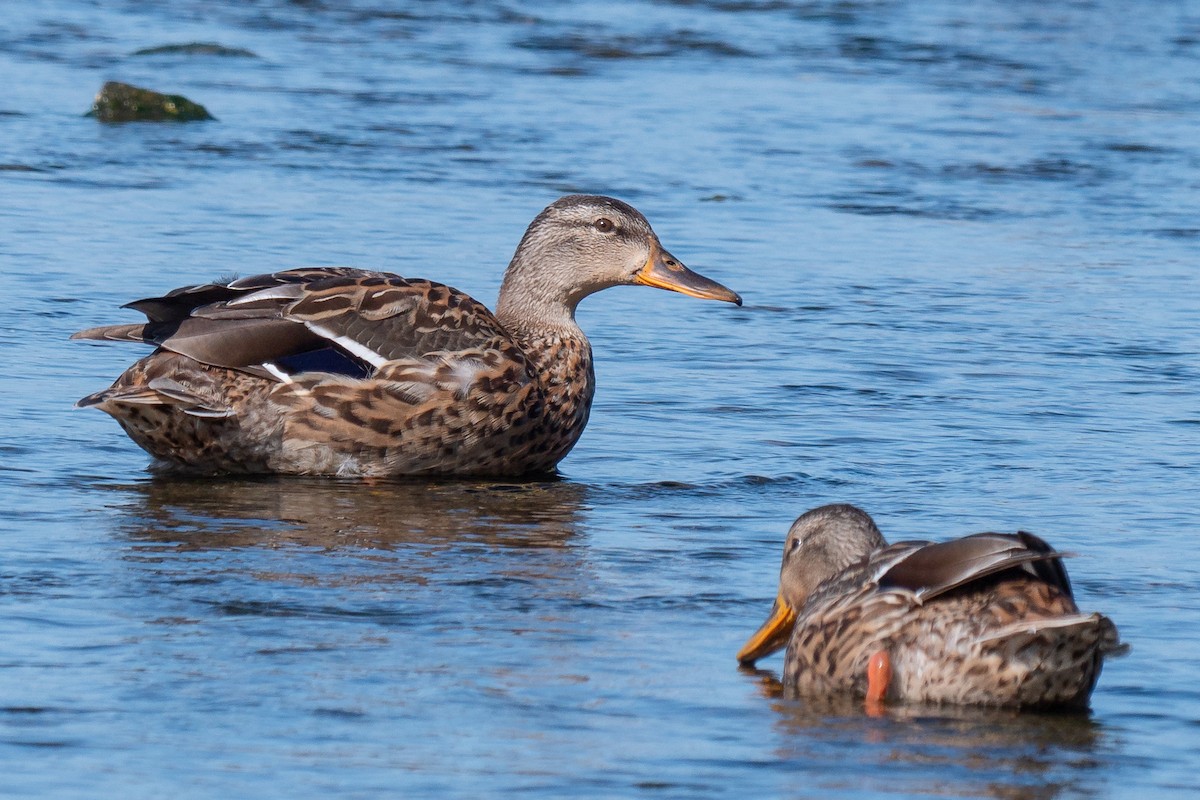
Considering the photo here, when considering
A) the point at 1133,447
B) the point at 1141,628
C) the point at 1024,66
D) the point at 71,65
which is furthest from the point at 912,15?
the point at 1141,628

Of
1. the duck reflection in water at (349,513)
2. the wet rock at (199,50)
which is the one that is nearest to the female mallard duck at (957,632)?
the duck reflection in water at (349,513)

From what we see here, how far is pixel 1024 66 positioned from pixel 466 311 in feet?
44.5

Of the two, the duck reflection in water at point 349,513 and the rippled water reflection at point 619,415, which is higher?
the rippled water reflection at point 619,415

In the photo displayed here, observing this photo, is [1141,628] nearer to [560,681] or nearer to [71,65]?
[560,681]

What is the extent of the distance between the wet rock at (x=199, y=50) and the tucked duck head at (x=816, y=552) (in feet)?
46.3

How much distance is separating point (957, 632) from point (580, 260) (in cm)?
414

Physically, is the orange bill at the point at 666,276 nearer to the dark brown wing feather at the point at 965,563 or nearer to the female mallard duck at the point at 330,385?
the female mallard duck at the point at 330,385

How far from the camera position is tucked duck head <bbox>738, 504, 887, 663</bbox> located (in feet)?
21.8

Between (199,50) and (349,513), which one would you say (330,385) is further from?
(199,50)

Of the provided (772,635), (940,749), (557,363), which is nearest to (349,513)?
(557,363)

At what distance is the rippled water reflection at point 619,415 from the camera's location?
19.0ft

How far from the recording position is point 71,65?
746 inches

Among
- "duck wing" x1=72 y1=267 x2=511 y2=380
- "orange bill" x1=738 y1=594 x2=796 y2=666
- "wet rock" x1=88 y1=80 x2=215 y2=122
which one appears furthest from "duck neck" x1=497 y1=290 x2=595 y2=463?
"wet rock" x1=88 y1=80 x2=215 y2=122

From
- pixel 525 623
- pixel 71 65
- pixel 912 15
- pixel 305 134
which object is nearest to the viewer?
pixel 525 623
